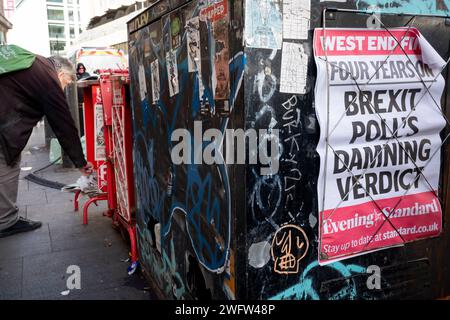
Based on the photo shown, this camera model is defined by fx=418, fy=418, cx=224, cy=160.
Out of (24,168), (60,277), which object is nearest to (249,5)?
(60,277)

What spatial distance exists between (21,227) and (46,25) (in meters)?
56.9

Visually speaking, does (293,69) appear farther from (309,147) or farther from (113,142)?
(113,142)

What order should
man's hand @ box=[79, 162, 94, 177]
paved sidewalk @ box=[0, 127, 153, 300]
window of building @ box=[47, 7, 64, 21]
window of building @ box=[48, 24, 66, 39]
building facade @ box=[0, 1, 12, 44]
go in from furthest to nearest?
1. window of building @ box=[47, 7, 64, 21]
2. window of building @ box=[48, 24, 66, 39]
3. building facade @ box=[0, 1, 12, 44]
4. man's hand @ box=[79, 162, 94, 177]
5. paved sidewalk @ box=[0, 127, 153, 300]

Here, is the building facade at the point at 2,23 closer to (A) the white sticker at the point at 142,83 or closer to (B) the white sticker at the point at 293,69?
(A) the white sticker at the point at 142,83

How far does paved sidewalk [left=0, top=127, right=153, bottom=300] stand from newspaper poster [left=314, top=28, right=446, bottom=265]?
2077mm

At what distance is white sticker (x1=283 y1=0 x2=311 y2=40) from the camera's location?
196 centimetres

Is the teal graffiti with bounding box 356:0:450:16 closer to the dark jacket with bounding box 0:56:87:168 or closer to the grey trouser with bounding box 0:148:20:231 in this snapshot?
the dark jacket with bounding box 0:56:87:168

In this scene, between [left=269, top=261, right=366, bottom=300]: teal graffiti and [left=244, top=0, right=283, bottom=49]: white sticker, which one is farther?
[left=269, top=261, right=366, bottom=300]: teal graffiti

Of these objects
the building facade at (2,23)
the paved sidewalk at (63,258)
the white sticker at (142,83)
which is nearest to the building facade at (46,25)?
the building facade at (2,23)

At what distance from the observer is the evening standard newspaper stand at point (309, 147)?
1.99m

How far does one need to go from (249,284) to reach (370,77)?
1.25 meters

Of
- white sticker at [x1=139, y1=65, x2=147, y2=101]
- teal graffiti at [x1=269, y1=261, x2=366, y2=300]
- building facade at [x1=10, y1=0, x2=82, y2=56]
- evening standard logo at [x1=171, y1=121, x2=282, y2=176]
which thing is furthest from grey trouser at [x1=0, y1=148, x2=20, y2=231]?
building facade at [x1=10, y1=0, x2=82, y2=56]
